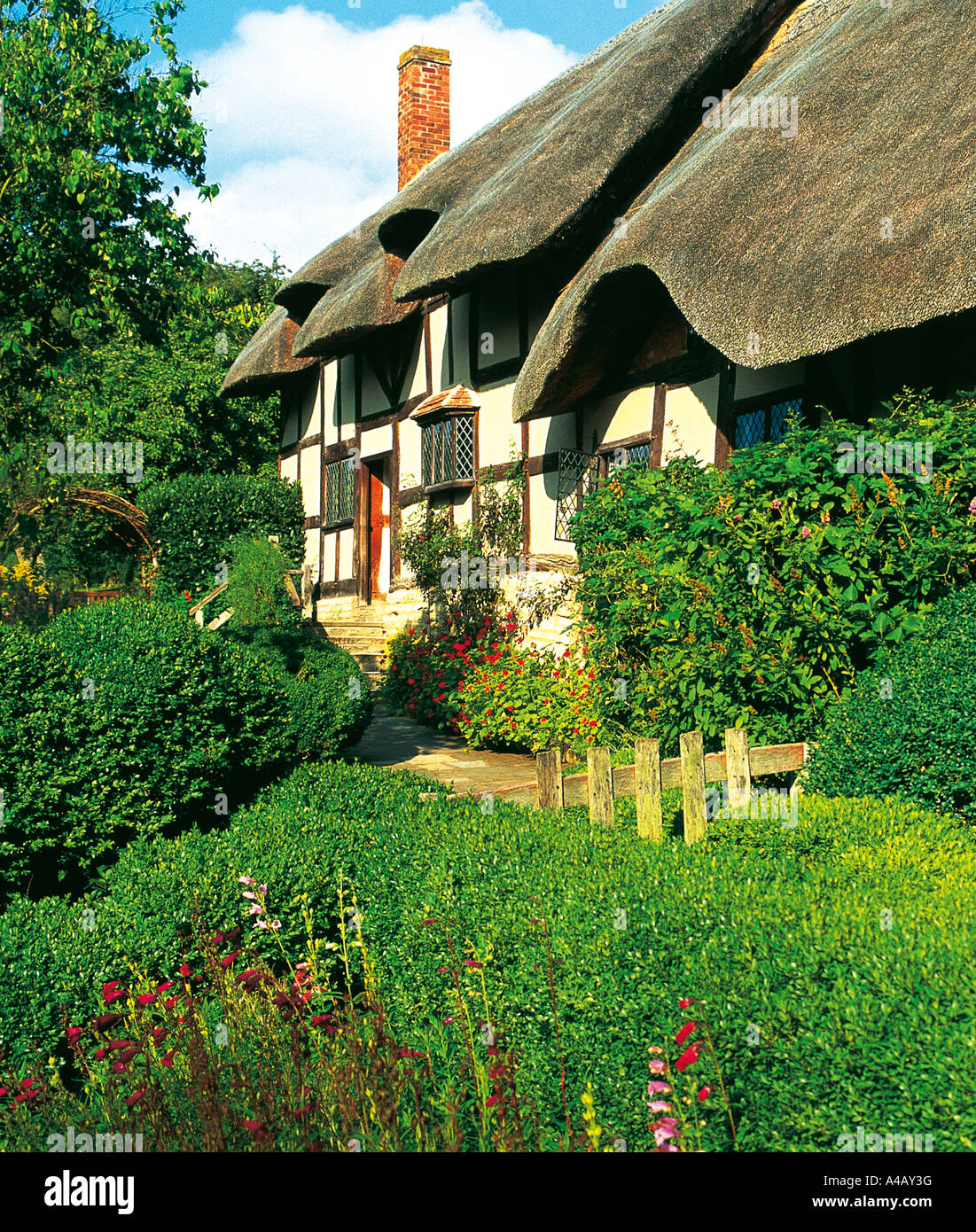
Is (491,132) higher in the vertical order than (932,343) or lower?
higher

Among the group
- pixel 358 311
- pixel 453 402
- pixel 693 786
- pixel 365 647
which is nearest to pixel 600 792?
pixel 693 786

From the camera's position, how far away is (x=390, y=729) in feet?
35.9

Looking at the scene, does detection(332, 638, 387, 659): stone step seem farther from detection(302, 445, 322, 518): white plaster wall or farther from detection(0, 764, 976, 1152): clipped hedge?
detection(0, 764, 976, 1152): clipped hedge

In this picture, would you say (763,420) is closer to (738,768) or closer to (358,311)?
(738,768)

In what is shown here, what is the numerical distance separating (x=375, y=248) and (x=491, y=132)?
2.70 meters

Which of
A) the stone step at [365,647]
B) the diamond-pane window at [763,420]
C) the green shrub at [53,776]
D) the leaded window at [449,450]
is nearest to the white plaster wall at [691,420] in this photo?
the diamond-pane window at [763,420]

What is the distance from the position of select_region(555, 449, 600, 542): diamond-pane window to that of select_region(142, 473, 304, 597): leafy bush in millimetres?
6568

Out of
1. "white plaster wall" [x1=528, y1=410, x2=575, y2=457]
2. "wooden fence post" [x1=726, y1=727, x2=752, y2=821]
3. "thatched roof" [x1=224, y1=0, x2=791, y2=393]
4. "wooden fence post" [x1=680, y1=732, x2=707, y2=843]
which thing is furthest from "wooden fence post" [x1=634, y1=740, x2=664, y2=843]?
"white plaster wall" [x1=528, y1=410, x2=575, y2=457]

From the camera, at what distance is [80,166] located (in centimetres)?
802

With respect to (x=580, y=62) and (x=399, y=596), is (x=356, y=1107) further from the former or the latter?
(x=580, y=62)

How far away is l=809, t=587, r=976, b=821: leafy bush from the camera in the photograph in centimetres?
457

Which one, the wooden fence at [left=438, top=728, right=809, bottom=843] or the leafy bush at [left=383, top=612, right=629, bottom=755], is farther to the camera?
the leafy bush at [left=383, top=612, right=629, bottom=755]

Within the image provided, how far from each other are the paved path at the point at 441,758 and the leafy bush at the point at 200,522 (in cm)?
642

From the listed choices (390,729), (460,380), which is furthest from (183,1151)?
(460,380)
